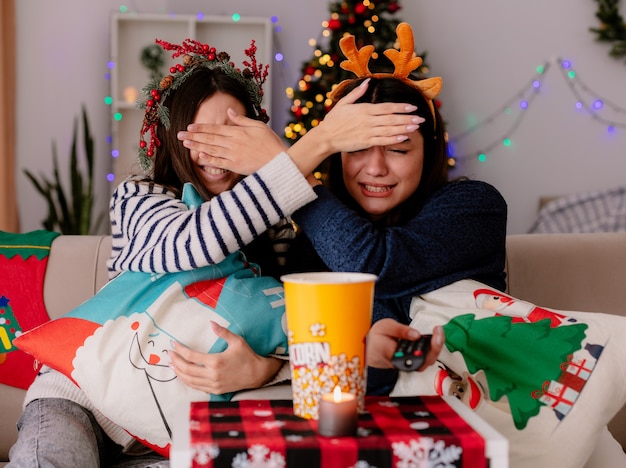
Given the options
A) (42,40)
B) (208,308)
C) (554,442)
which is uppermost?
(42,40)

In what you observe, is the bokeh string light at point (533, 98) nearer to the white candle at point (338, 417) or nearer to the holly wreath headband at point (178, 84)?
the holly wreath headband at point (178, 84)

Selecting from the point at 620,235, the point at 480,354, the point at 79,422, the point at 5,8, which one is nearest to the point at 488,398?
the point at 480,354

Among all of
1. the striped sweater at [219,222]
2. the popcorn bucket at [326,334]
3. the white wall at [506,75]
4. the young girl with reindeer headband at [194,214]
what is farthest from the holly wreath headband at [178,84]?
the white wall at [506,75]

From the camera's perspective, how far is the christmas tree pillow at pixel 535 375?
3.68 ft

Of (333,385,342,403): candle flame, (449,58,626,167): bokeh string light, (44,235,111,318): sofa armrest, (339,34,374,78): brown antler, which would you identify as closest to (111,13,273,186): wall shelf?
(449,58,626,167): bokeh string light

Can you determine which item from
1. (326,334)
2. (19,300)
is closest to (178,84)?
(19,300)

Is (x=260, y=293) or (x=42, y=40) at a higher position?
(x=42, y=40)

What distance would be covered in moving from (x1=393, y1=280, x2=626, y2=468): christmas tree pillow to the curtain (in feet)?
10.3

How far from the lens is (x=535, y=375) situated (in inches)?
45.9

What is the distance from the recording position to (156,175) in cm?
172

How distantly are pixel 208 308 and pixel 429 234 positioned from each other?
1.42 ft

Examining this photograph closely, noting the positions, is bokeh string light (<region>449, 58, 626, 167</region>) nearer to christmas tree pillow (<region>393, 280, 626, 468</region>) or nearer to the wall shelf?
the wall shelf

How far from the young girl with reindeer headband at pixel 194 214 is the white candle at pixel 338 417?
0.40 metres

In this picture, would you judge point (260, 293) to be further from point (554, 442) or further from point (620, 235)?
point (620, 235)
